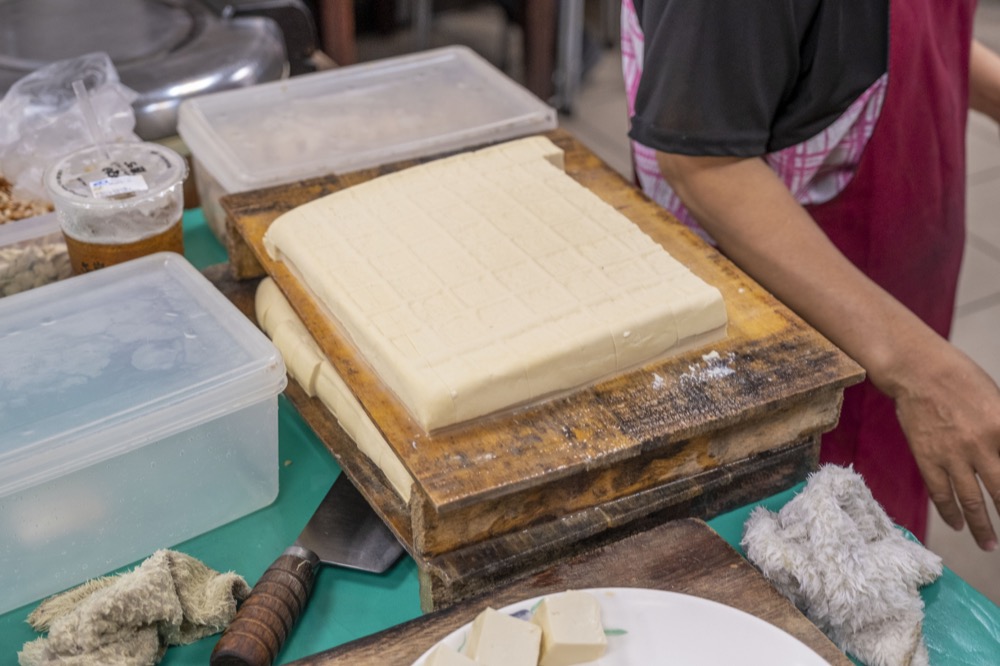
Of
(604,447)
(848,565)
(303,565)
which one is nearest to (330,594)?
(303,565)

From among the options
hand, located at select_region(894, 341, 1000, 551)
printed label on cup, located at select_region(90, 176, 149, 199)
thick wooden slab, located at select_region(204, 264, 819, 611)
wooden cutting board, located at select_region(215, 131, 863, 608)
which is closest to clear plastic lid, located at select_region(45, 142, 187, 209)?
printed label on cup, located at select_region(90, 176, 149, 199)

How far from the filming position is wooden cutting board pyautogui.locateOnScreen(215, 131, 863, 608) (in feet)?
2.98

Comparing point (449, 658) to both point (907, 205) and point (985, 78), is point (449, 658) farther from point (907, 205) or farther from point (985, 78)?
point (985, 78)

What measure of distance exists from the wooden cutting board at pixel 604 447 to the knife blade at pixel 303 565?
0.13 ft

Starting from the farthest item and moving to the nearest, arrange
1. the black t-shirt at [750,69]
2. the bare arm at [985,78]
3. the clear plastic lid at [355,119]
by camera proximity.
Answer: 1. the bare arm at [985,78]
2. the clear plastic lid at [355,119]
3. the black t-shirt at [750,69]

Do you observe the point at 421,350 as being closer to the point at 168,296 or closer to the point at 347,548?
the point at 347,548

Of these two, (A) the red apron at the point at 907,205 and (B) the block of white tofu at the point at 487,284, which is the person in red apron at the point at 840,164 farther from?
(B) the block of white tofu at the point at 487,284

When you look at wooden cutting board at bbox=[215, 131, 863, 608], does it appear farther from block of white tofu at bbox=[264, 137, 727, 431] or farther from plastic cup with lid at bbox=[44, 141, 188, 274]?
plastic cup with lid at bbox=[44, 141, 188, 274]

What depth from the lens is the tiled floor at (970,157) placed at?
7.23ft

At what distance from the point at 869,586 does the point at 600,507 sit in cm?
25

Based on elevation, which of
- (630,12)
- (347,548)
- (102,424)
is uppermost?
(630,12)

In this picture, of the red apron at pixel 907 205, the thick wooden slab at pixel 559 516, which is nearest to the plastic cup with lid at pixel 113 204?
the thick wooden slab at pixel 559 516

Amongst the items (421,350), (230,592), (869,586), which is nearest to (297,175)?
(421,350)

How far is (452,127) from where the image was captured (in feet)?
4.87
